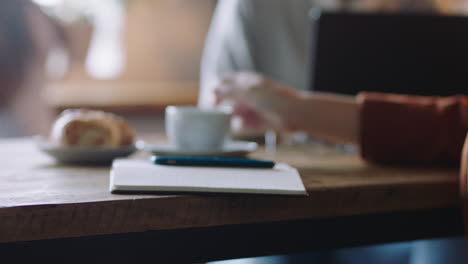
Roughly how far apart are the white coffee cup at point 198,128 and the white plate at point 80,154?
0.10m

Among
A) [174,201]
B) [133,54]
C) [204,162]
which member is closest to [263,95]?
[204,162]

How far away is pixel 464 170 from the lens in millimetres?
602

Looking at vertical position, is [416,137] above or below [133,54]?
below

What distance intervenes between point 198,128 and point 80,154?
0.18 metres

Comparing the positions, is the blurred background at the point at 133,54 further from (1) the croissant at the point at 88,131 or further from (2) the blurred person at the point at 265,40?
(1) the croissant at the point at 88,131

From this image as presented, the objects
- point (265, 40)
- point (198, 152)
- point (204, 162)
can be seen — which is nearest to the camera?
point (204, 162)

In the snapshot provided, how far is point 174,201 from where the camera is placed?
468mm

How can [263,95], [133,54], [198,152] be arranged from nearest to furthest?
[198,152], [263,95], [133,54]

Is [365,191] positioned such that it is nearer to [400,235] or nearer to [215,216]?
[400,235]

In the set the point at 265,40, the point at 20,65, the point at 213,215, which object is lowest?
the point at 213,215

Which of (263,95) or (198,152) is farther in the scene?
(263,95)

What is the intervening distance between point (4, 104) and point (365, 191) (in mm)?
1454

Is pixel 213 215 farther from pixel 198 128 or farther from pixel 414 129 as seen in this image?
pixel 414 129

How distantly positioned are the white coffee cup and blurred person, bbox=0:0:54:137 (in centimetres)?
113
